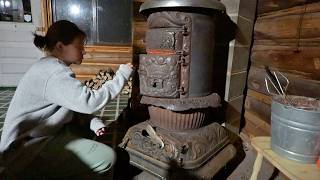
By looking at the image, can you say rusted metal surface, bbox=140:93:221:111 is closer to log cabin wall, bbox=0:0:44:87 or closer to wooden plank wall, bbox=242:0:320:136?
wooden plank wall, bbox=242:0:320:136

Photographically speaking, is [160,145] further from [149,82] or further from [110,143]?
[110,143]

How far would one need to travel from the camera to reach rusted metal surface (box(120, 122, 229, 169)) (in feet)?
5.30

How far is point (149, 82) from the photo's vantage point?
1.77 meters

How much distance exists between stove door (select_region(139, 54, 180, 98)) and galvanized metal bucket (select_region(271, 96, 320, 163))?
0.68 metres

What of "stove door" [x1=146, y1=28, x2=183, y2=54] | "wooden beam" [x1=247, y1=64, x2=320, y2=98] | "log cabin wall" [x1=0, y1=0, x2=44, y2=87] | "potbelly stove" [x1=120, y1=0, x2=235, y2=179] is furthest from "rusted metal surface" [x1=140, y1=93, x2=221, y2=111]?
"log cabin wall" [x1=0, y1=0, x2=44, y2=87]

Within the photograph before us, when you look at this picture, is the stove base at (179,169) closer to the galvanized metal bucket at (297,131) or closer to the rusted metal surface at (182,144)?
the rusted metal surface at (182,144)

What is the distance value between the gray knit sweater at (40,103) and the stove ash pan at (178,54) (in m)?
0.41

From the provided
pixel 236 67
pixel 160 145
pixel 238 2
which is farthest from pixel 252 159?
pixel 238 2

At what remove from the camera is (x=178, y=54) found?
1.68 meters

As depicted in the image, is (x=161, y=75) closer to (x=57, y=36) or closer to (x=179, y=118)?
(x=179, y=118)

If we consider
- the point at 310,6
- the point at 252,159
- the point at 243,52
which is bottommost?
the point at 252,159

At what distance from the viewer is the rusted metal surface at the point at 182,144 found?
1.62 meters

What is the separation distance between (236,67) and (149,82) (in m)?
0.95

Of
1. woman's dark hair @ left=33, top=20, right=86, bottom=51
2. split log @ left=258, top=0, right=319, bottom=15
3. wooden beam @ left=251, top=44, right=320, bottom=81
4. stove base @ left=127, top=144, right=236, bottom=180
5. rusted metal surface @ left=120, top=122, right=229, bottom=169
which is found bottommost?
stove base @ left=127, top=144, right=236, bottom=180
